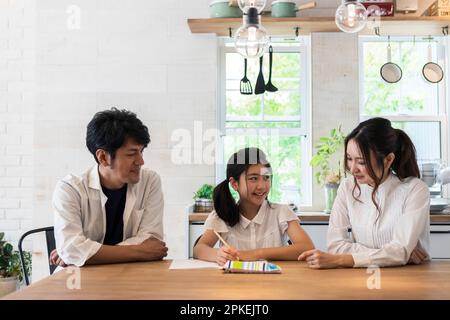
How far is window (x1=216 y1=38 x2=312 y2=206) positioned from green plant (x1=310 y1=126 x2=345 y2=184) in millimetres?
242

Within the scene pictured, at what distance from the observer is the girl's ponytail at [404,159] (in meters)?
2.20

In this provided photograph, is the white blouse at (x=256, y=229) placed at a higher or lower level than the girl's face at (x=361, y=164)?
lower

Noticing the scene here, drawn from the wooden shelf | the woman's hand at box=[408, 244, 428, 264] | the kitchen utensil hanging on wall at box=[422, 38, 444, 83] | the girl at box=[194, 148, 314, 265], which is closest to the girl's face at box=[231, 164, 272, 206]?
the girl at box=[194, 148, 314, 265]

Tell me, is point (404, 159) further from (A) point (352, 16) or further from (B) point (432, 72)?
(B) point (432, 72)

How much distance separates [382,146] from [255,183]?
582 millimetres

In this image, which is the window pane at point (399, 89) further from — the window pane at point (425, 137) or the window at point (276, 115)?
the window at point (276, 115)

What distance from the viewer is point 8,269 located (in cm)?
392

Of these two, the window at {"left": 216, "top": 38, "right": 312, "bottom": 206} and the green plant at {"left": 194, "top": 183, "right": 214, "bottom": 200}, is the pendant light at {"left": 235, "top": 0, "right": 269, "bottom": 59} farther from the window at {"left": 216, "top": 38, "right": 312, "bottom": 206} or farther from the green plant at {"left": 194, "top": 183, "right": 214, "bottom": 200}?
the window at {"left": 216, "top": 38, "right": 312, "bottom": 206}

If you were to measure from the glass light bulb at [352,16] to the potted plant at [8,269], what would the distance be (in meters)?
3.05

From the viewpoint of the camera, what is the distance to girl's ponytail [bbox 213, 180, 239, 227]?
2.43 meters

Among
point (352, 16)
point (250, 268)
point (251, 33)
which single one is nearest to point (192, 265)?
point (250, 268)
